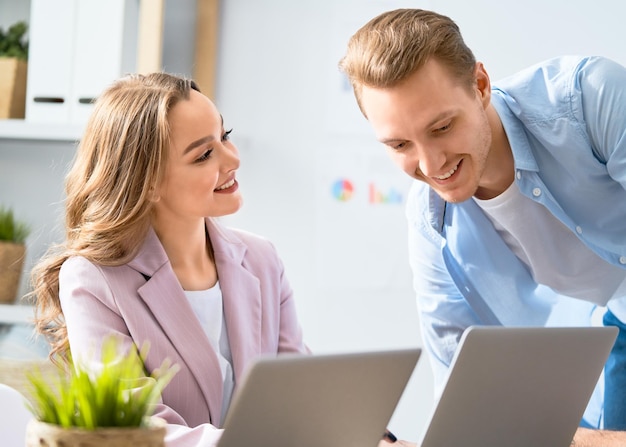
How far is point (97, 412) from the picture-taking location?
812 mm

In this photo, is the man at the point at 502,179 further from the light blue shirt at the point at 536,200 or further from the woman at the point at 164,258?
the woman at the point at 164,258

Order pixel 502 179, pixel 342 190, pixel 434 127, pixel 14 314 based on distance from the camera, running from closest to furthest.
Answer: pixel 434 127
pixel 502 179
pixel 14 314
pixel 342 190

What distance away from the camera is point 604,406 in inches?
74.8

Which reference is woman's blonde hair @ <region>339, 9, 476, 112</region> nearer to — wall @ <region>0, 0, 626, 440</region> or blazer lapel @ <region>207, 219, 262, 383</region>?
blazer lapel @ <region>207, 219, 262, 383</region>

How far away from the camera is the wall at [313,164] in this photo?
2.66 m

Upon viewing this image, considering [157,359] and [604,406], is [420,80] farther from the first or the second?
[604,406]

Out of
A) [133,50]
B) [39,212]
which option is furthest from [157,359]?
[39,212]

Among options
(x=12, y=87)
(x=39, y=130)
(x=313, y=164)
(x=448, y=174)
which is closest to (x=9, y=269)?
(x=39, y=130)

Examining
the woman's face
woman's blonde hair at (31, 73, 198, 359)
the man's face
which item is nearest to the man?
the man's face

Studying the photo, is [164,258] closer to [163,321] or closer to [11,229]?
[163,321]

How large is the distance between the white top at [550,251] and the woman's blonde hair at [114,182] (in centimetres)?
67

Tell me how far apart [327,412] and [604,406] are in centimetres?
112

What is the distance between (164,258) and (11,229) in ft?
3.58

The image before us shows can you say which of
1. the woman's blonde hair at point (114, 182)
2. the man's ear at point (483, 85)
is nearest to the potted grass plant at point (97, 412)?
the woman's blonde hair at point (114, 182)
